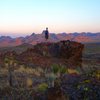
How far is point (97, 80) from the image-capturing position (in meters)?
14.2

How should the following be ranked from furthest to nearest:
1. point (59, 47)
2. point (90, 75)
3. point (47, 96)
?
point (59, 47) < point (90, 75) < point (47, 96)

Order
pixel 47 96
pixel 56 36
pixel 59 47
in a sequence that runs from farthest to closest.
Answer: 1. pixel 56 36
2. pixel 59 47
3. pixel 47 96

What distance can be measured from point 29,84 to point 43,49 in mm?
18306

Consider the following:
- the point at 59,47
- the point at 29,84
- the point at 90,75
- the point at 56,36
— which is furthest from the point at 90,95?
the point at 56,36

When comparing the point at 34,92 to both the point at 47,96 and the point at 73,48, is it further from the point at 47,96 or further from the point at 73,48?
the point at 73,48

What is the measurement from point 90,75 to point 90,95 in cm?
309

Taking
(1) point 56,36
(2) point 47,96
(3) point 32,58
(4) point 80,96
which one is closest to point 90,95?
(4) point 80,96

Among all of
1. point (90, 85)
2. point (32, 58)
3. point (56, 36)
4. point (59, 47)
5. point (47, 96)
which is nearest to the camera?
point (47, 96)

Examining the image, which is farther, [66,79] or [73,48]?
[73,48]

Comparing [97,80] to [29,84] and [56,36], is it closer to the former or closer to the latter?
[29,84]

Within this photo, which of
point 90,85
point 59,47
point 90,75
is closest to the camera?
point 90,85

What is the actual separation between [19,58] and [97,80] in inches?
722

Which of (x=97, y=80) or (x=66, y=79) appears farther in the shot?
(x=66, y=79)

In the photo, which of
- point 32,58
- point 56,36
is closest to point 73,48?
point 32,58
